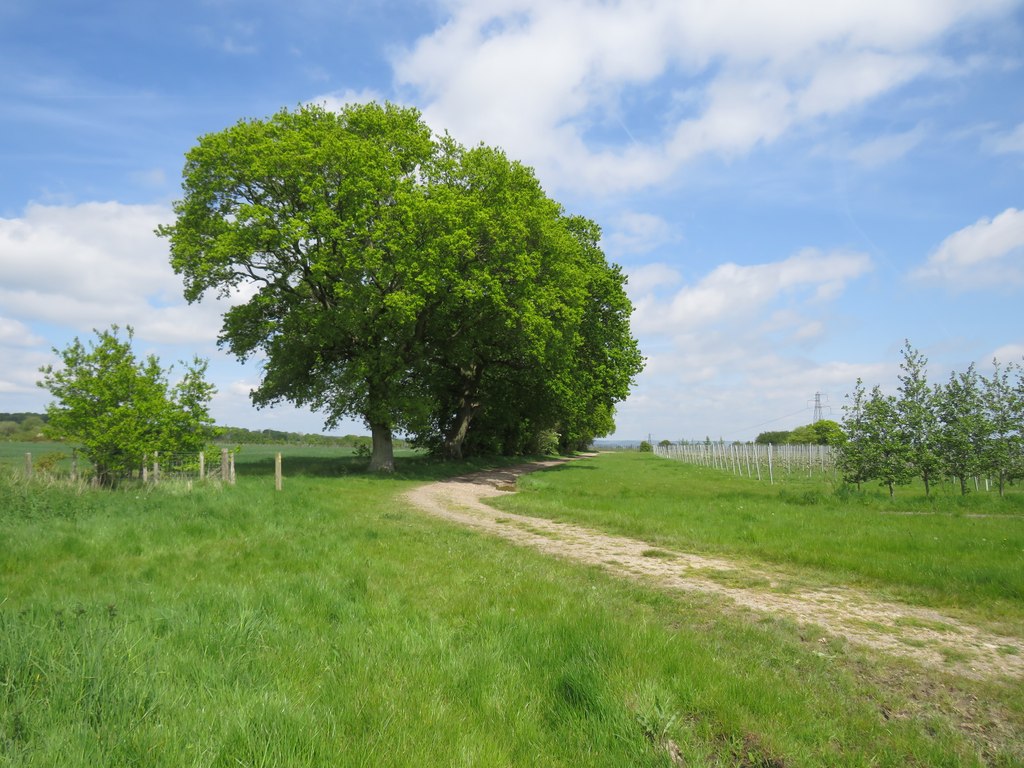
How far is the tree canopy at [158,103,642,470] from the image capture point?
2566 centimetres

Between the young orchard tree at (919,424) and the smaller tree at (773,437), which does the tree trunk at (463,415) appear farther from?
the smaller tree at (773,437)

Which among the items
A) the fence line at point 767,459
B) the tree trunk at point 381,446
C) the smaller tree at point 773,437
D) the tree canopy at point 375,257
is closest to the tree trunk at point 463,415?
the tree canopy at point 375,257

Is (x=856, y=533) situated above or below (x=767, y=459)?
above

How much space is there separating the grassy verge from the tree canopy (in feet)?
34.9

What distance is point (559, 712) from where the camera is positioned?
13.2ft

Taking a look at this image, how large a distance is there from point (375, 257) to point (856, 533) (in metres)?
20.1

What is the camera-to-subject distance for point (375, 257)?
83.1 ft

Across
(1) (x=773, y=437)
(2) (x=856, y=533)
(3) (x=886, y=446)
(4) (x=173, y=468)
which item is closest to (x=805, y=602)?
(2) (x=856, y=533)

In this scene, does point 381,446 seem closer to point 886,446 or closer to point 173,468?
point 173,468

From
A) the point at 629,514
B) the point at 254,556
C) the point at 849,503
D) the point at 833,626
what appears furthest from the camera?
the point at 849,503

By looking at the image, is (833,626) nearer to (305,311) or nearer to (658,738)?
(658,738)

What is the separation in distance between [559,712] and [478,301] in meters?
26.6

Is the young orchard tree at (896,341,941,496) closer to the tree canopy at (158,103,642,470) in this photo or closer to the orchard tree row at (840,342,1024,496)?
the orchard tree row at (840,342,1024,496)

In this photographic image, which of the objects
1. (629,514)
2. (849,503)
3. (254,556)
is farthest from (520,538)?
(849,503)
